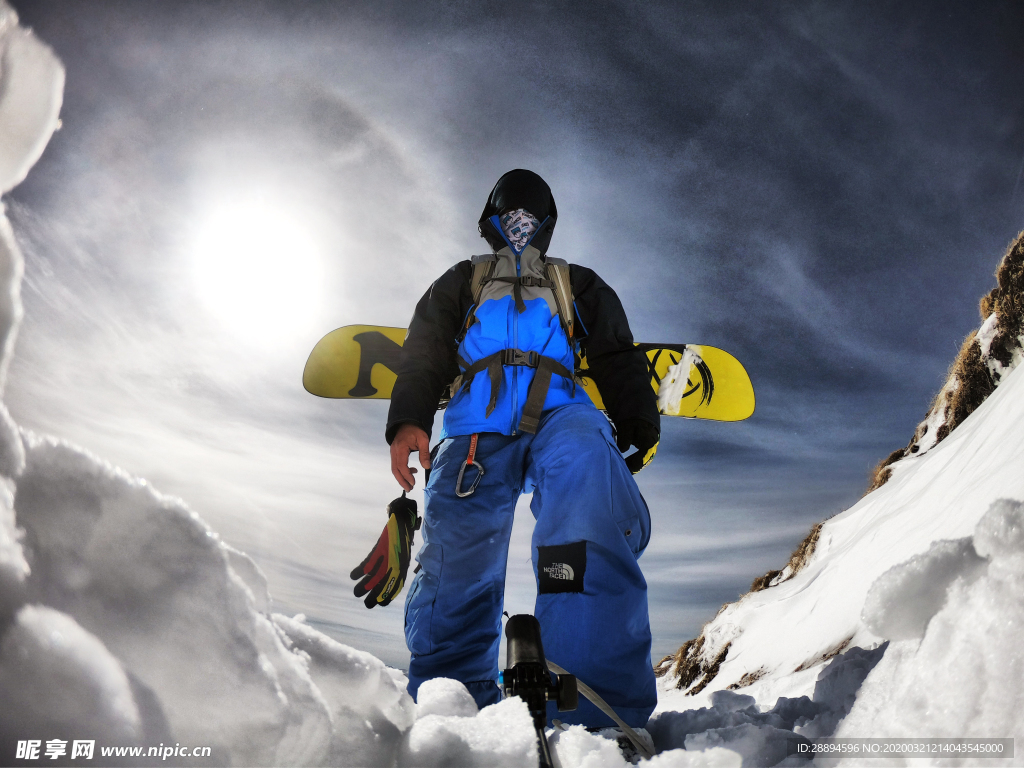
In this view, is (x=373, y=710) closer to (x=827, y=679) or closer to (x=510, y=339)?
(x=827, y=679)

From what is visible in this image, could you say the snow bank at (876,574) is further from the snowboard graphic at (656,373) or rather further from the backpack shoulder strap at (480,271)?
the backpack shoulder strap at (480,271)

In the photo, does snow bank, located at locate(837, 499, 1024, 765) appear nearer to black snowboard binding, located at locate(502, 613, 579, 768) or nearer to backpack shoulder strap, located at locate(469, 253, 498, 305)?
black snowboard binding, located at locate(502, 613, 579, 768)

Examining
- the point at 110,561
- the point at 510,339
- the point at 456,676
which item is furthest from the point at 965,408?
the point at 110,561

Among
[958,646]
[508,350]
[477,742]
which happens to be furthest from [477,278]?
[958,646]

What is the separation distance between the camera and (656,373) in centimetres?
457

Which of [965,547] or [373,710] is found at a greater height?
[965,547]

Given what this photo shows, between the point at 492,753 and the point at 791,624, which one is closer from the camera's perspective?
the point at 492,753

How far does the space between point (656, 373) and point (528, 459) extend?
2494 mm

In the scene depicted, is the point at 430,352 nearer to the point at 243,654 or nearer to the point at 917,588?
the point at 243,654

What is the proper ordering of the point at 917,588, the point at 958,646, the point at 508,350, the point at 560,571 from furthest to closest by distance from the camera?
1. the point at 508,350
2. the point at 560,571
3. the point at 917,588
4. the point at 958,646

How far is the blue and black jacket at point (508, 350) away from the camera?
8.28 ft

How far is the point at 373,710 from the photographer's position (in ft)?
3.49

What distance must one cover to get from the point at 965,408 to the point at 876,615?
322 inches

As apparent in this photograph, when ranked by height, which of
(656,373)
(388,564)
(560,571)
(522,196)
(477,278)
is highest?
(522,196)
